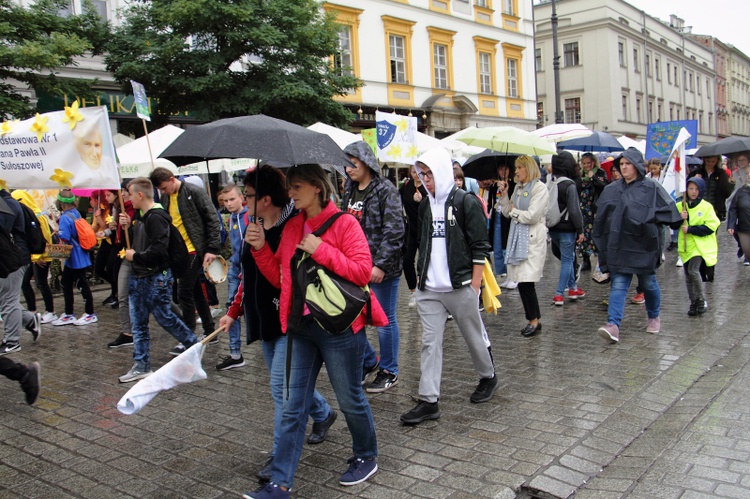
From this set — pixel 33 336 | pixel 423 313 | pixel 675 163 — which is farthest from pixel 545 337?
pixel 33 336

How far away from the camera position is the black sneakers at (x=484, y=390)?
16.3 ft

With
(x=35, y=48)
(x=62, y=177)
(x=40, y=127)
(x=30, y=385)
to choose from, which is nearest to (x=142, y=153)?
(x=35, y=48)

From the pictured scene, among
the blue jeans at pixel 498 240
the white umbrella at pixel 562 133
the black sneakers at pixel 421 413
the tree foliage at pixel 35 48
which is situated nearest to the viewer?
the black sneakers at pixel 421 413

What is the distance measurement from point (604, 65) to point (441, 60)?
2125 centimetres

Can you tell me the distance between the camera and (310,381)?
11.6ft

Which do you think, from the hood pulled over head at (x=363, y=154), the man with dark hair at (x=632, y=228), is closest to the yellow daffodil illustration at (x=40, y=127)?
the hood pulled over head at (x=363, y=154)

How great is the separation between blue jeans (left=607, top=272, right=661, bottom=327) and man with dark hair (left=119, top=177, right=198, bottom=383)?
4.22 m

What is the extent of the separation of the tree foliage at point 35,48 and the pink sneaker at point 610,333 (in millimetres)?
10053

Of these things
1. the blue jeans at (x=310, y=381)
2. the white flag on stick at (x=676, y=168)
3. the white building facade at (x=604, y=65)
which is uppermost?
the white building facade at (x=604, y=65)

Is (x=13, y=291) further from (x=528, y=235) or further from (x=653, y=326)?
(x=653, y=326)

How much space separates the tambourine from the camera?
21.4 feet

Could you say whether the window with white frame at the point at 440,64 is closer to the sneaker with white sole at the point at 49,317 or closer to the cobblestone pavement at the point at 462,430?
the sneaker with white sole at the point at 49,317

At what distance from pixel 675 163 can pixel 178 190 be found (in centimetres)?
607

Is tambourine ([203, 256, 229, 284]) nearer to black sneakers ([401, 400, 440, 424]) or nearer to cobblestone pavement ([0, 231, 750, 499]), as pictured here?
cobblestone pavement ([0, 231, 750, 499])
